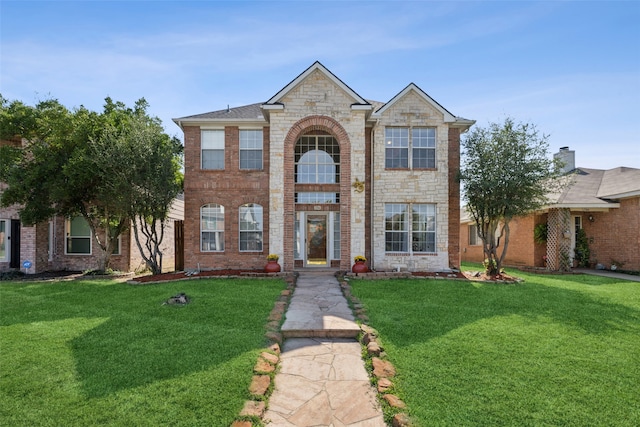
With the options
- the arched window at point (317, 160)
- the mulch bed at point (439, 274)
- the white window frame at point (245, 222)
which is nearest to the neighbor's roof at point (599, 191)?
the mulch bed at point (439, 274)

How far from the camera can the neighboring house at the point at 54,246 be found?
549 inches

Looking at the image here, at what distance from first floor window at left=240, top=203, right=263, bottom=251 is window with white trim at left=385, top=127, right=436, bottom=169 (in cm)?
603

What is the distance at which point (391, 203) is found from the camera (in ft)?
44.2

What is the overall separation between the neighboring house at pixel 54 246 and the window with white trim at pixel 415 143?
33.4 feet

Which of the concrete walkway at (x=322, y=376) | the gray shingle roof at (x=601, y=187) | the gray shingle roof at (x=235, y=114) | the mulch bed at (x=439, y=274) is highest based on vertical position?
the gray shingle roof at (x=235, y=114)

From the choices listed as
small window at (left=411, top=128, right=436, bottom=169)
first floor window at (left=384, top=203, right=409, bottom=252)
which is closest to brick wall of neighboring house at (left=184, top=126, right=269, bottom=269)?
first floor window at (left=384, top=203, right=409, bottom=252)

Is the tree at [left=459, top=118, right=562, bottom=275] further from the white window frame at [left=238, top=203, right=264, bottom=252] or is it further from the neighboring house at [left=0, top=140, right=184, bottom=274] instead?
the neighboring house at [left=0, top=140, right=184, bottom=274]

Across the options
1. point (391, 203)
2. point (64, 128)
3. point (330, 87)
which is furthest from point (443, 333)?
point (64, 128)

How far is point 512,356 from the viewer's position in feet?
16.3

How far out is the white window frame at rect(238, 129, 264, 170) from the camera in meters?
13.8

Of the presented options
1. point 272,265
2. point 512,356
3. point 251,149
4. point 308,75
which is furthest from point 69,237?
point 512,356

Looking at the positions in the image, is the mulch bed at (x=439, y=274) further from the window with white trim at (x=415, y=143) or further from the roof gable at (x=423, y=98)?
the roof gable at (x=423, y=98)

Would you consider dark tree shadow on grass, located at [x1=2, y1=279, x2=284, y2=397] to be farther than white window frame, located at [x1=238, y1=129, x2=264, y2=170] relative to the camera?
No

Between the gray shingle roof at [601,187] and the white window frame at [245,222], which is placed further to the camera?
the gray shingle roof at [601,187]
